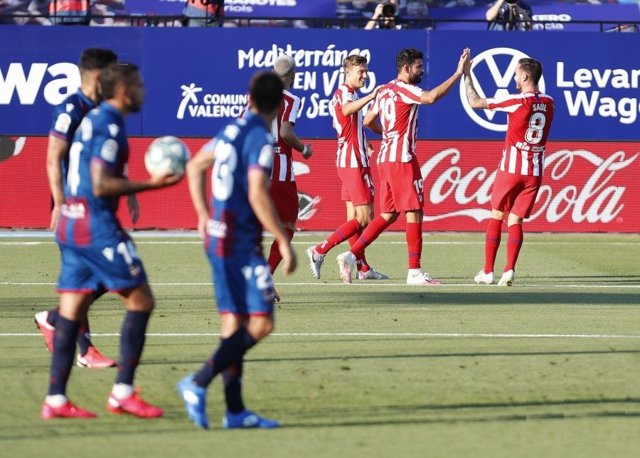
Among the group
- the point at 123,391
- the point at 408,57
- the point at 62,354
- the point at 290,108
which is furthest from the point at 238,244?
the point at 408,57

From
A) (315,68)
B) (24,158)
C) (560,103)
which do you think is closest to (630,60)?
(560,103)

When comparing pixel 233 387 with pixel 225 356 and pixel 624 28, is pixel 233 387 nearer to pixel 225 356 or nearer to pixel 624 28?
pixel 225 356

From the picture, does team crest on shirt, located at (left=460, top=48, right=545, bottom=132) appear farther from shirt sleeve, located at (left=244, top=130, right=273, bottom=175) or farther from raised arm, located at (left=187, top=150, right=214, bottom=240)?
shirt sleeve, located at (left=244, top=130, right=273, bottom=175)

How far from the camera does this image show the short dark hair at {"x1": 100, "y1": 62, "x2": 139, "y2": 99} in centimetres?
748

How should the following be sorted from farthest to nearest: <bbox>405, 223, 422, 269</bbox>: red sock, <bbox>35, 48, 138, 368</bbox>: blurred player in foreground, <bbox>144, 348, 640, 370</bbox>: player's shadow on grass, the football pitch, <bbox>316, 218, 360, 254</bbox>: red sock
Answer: <bbox>316, 218, 360, 254</bbox>: red sock, <bbox>405, 223, 422, 269</bbox>: red sock, <bbox>144, 348, 640, 370</bbox>: player's shadow on grass, <bbox>35, 48, 138, 368</bbox>: blurred player in foreground, the football pitch

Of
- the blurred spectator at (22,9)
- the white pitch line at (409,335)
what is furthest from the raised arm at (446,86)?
the blurred spectator at (22,9)

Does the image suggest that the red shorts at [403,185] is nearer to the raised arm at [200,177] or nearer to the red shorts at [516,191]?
the red shorts at [516,191]

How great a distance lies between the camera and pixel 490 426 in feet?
23.6

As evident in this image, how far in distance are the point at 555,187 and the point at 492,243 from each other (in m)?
7.39

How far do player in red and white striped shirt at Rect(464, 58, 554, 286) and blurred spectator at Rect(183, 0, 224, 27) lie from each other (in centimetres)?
915

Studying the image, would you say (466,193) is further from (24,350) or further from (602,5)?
(24,350)

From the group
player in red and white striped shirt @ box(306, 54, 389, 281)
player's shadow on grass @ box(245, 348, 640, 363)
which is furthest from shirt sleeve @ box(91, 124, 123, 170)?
player in red and white striped shirt @ box(306, 54, 389, 281)

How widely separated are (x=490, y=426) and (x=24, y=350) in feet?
13.5

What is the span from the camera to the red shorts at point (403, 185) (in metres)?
14.5
